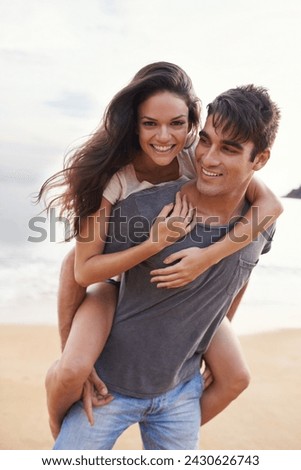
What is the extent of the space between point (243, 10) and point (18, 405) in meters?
7.50

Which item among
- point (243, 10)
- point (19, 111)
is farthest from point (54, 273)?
point (243, 10)

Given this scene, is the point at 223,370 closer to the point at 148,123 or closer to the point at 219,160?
the point at 219,160

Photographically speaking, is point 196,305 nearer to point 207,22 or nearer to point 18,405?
point 18,405

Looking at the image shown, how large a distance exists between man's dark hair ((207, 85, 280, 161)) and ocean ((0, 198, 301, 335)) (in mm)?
4540

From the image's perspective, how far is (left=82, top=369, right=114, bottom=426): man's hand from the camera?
6.63 ft

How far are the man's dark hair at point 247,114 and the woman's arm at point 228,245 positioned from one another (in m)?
0.18

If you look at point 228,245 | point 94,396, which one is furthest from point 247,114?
point 94,396

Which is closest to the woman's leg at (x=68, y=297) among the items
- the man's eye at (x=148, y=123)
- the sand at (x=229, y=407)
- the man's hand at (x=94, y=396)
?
the man's hand at (x=94, y=396)

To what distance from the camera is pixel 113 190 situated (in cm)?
213

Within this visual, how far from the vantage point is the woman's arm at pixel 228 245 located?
1926 millimetres

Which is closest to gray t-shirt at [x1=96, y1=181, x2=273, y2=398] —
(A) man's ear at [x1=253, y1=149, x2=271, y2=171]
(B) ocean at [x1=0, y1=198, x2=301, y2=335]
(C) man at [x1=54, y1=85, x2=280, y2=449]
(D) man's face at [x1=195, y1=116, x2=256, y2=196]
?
(C) man at [x1=54, y1=85, x2=280, y2=449]

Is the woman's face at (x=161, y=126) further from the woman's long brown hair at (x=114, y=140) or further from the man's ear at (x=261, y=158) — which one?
the man's ear at (x=261, y=158)

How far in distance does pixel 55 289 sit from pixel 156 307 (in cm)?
567

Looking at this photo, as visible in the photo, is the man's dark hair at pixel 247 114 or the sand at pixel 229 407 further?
the sand at pixel 229 407
